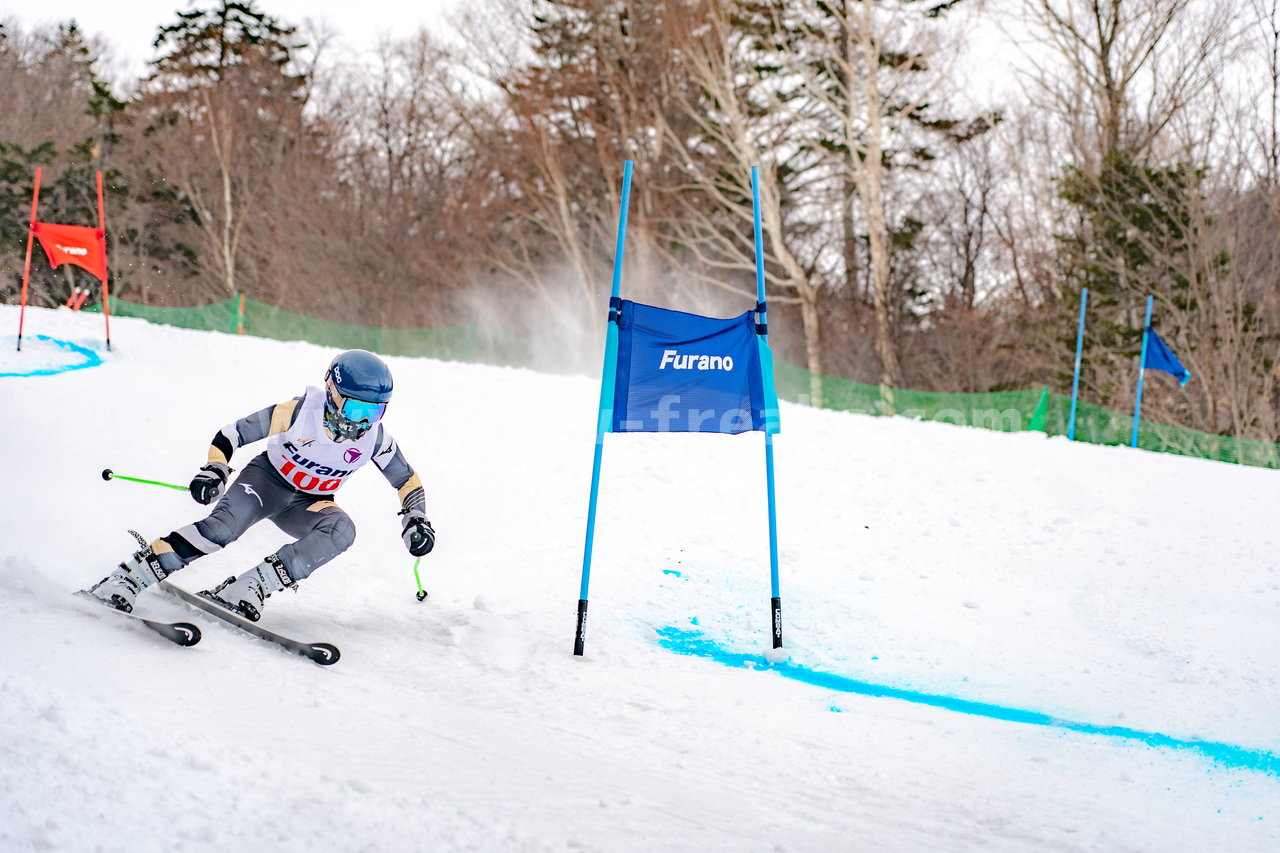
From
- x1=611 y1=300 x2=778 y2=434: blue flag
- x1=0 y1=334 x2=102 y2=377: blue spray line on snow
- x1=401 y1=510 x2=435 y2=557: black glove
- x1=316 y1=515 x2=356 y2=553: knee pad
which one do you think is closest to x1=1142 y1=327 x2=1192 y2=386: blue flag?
x1=611 y1=300 x2=778 y2=434: blue flag

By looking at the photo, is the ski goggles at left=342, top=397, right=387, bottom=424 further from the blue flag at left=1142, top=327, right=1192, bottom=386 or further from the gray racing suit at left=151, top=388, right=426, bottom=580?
the blue flag at left=1142, top=327, right=1192, bottom=386

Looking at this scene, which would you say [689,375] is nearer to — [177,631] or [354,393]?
[354,393]

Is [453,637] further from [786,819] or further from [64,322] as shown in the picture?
[64,322]

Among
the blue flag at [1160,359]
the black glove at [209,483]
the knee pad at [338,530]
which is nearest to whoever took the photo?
the black glove at [209,483]

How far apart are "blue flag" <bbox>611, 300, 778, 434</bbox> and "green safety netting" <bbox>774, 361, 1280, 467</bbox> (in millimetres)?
10778

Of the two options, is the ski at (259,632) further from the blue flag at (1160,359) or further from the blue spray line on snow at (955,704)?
the blue flag at (1160,359)

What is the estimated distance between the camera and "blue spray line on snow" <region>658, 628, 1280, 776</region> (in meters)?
4.22

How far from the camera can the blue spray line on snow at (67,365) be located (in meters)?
9.94

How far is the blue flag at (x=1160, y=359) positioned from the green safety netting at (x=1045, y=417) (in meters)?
1.72

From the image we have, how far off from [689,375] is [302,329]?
17.3m

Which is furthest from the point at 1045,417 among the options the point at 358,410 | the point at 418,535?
the point at 358,410

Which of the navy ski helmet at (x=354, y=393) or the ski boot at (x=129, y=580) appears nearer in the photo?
the ski boot at (x=129, y=580)

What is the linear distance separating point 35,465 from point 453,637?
4.07m

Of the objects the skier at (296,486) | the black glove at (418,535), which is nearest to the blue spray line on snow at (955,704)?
the black glove at (418,535)
